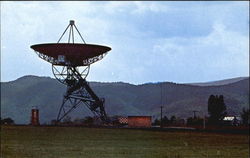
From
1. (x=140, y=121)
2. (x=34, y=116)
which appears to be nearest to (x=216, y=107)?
(x=140, y=121)

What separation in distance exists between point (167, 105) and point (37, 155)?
172 metres

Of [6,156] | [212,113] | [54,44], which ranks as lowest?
[6,156]

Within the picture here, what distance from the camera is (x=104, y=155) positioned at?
83.7 ft

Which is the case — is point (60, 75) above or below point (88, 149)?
above

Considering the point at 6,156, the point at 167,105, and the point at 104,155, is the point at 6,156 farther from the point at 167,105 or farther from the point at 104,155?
the point at 167,105

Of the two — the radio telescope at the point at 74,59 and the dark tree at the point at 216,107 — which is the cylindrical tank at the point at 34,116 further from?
the dark tree at the point at 216,107

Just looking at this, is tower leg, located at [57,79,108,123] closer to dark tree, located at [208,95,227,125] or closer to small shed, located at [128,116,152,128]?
small shed, located at [128,116,152,128]

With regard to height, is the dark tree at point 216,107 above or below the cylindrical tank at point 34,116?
above

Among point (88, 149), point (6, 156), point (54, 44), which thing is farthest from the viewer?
point (54, 44)

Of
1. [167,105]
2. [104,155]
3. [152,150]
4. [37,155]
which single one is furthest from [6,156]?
[167,105]

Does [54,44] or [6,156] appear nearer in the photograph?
[6,156]

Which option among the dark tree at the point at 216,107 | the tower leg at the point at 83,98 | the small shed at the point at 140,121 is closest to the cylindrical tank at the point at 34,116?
the tower leg at the point at 83,98

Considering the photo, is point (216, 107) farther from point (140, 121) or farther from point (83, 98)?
point (83, 98)

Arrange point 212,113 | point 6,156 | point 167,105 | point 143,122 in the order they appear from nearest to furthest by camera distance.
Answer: point 6,156
point 143,122
point 212,113
point 167,105
